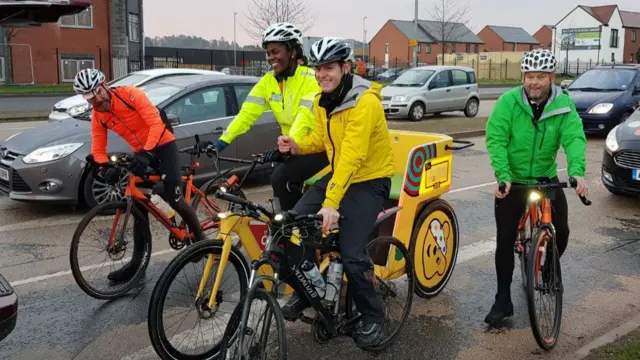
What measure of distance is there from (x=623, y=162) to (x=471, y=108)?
535 inches

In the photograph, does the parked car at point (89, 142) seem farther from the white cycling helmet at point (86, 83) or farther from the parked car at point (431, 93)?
the parked car at point (431, 93)

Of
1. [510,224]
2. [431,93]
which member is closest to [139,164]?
[510,224]

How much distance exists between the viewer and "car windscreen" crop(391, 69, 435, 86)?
2053 centimetres

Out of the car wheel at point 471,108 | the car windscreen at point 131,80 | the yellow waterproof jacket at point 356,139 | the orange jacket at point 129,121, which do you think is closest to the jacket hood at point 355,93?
the yellow waterproof jacket at point 356,139

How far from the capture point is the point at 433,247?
5.11 metres

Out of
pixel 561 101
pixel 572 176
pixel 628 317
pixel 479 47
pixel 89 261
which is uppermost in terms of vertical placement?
pixel 479 47

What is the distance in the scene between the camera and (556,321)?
4375mm

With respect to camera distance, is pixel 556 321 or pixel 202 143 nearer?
pixel 556 321

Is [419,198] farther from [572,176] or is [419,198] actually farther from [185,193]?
[185,193]

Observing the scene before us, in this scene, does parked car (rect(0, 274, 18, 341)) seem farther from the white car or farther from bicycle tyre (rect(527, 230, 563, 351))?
the white car

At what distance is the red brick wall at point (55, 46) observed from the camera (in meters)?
34.6

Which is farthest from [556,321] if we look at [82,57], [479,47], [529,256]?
[479,47]

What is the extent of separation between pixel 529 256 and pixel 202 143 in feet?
8.35

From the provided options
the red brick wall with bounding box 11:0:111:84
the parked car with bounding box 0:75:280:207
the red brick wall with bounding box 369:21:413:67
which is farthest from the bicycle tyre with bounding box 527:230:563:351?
the red brick wall with bounding box 369:21:413:67
